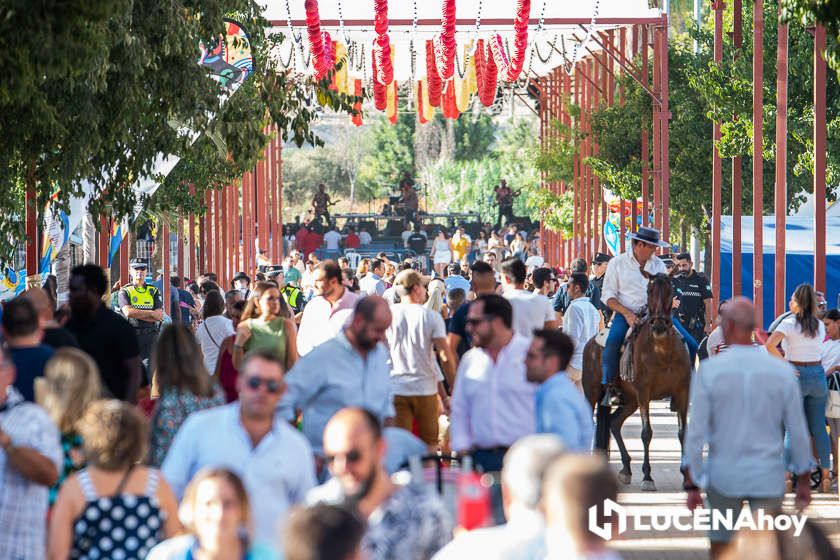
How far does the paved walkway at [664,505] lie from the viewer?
39.6 feet

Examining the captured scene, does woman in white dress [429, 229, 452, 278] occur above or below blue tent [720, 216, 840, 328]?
above

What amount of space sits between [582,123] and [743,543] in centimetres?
4534

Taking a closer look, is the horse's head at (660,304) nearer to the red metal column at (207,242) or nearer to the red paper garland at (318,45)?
the red paper garland at (318,45)

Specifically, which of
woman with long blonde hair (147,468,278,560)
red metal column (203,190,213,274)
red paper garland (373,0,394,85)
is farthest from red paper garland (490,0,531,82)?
woman with long blonde hair (147,468,278,560)

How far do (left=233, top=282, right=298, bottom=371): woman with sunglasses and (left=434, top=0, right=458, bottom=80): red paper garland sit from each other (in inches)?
520

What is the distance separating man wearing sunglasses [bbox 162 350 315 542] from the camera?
7.40m

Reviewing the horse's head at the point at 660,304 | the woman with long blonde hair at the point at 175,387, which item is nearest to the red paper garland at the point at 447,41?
the horse's head at the point at 660,304

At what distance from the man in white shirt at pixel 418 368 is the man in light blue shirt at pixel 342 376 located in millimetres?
3079

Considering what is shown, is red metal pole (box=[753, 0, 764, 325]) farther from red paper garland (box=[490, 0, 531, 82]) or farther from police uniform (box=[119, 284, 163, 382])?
police uniform (box=[119, 284, 163, 382])

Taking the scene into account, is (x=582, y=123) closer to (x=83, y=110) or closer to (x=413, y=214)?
(x=413, y=214)

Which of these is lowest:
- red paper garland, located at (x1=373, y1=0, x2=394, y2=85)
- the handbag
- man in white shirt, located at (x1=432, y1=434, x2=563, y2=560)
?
the handbag

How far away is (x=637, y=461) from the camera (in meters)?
17.7

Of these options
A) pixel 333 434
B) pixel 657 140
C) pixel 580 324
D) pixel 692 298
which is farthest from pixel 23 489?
pixel 657 140

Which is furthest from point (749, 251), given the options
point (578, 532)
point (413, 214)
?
point (413, 214)
